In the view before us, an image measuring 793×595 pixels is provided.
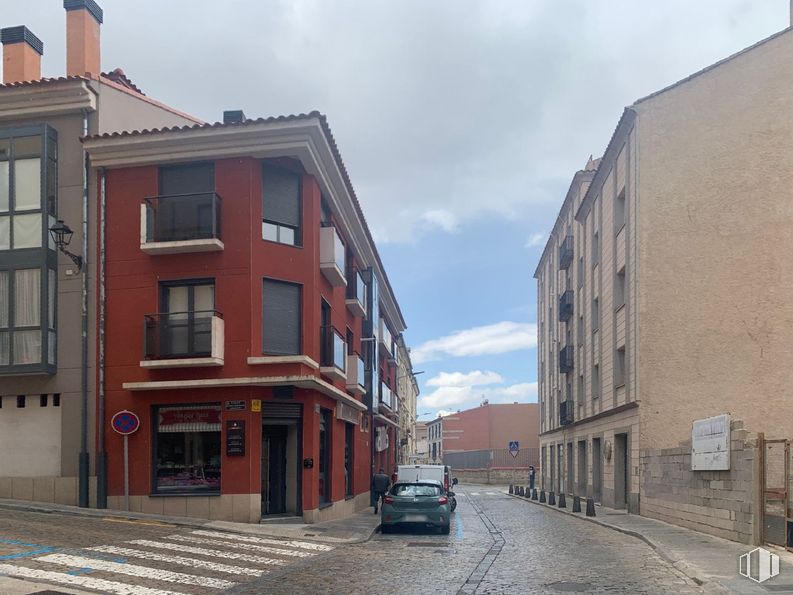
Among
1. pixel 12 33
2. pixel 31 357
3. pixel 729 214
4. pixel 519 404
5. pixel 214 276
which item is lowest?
pixel 519 404

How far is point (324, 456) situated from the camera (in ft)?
69.6

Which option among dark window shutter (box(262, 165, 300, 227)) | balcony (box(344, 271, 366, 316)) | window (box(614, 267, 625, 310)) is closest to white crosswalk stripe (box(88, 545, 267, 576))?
dark window shutter (box(262, 165, 300, 227))

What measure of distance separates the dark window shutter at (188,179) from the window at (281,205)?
1266 mm

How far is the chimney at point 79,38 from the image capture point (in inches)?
803

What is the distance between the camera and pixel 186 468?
696 inches

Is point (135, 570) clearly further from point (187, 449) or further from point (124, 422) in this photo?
point (187, 449)

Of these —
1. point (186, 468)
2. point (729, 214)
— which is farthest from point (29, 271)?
point (729, 214)

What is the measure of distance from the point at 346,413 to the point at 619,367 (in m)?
9.39

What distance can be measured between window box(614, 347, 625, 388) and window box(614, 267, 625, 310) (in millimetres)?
1521

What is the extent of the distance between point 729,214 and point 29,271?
60.7ft

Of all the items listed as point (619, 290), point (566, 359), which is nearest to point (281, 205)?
point (619, 290)

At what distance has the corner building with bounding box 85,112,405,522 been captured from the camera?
1752 centimetres

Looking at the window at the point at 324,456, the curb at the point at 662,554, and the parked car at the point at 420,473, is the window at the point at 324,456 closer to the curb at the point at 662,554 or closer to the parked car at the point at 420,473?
the parked car at the point at 420,473

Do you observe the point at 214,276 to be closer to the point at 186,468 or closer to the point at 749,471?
the point at 186,468
